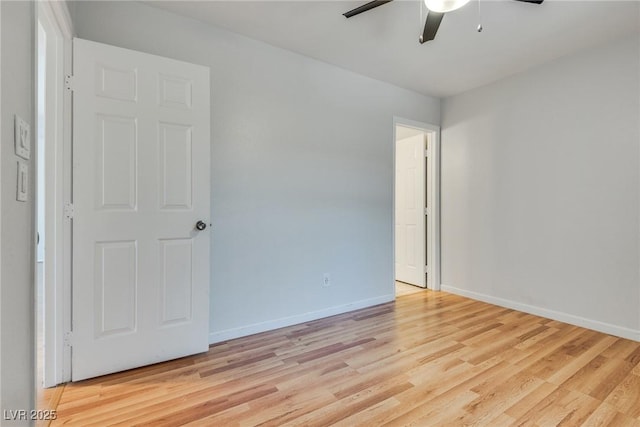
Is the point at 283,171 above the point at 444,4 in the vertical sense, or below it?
below

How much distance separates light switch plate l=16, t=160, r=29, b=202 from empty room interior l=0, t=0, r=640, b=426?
1cm

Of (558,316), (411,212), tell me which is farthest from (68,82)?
→ (558,316)

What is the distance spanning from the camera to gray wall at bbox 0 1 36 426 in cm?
92

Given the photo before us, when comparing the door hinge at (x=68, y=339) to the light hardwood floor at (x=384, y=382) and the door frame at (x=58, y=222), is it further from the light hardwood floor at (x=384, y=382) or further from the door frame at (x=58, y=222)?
the light hardwood floor at (x=384, y=382)

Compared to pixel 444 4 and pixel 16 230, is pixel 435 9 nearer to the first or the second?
pixel 444 4

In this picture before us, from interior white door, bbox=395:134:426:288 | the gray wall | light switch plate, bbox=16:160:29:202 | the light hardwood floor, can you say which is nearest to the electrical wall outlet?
the light hardwood floor

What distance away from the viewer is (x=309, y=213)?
292cm

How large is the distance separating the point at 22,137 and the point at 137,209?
39.8 inches

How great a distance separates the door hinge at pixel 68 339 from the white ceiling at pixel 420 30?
7.33ft

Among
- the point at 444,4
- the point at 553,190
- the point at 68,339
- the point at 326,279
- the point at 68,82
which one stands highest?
the point at 444,4

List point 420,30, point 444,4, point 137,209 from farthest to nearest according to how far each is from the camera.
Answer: point 420,30, point 137,209, point 444,4

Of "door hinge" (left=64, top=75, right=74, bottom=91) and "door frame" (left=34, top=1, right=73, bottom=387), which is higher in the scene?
"door hinge" (left=64, top=75, right=74, bottom=91)

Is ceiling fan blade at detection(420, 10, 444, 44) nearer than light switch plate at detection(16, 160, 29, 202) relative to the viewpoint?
No

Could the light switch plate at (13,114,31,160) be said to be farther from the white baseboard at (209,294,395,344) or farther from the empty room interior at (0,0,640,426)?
the white baseboard at (209,294,395,344)
